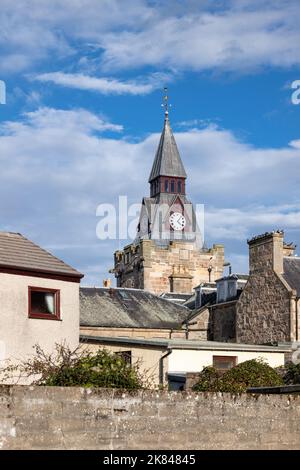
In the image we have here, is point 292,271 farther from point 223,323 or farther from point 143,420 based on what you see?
point 143,420

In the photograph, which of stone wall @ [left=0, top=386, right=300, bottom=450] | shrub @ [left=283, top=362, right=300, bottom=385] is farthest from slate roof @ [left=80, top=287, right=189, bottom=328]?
stone wall @ [left=0, top=386, right=300, bottom=450]

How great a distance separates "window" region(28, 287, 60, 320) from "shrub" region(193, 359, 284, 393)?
17.8ft

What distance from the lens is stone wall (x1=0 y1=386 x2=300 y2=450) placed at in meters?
17.6

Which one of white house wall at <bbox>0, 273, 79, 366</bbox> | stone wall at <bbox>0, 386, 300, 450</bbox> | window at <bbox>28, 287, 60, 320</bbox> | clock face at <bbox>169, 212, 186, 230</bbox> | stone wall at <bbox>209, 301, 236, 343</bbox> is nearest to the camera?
stone wall at <bbox>0, 386, 300, 450</bbox>

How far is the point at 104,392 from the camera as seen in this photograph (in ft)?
60.7

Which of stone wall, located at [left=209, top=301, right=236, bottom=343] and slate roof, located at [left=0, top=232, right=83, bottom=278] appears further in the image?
stone wall, located at [left=209, top=301, right=236, bottom=343]

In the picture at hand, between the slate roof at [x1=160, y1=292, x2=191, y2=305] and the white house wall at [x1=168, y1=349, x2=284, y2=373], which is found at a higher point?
the slate roof at [x1=160, y1=292, x2=191, y2=305]

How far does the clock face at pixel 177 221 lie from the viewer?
89.6 meters

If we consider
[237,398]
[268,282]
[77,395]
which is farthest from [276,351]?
[77,395]

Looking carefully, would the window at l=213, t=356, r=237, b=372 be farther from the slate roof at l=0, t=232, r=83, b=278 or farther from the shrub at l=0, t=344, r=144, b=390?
the shrub at l=0, t=344, r=144, b=390

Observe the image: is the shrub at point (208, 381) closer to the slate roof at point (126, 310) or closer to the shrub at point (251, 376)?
the shrub at point (251, 376)

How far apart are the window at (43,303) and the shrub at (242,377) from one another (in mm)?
5412

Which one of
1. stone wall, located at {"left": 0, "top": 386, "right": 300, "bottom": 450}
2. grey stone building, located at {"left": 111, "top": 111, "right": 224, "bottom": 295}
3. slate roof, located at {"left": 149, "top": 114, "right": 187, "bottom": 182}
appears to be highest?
slate roof, located at {"left": 149, "top": 114, "right": 187, "bottom": 182}
